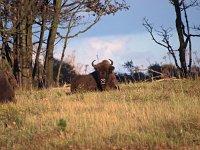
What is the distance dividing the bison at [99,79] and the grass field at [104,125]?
5.65 m

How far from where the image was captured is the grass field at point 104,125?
8.09 metres

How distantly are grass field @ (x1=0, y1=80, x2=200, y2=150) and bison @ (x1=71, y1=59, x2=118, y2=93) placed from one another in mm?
5650

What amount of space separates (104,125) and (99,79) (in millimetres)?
9595

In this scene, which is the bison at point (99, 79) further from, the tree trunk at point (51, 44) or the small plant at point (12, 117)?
the tree trunk at point (51, 44)

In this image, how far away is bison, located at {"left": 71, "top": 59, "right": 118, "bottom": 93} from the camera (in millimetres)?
18562

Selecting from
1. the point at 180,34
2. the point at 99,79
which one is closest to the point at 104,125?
the point at 99,79

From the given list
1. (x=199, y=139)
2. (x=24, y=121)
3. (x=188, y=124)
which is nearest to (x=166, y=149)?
(x=199, y=139)

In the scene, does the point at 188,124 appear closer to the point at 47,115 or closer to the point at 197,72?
the point at 47,115

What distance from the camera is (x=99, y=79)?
18.9m

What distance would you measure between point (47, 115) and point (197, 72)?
968 cm

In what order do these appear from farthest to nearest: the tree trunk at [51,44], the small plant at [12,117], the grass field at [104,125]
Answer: the tree trunk at [51,44] → the small plant at [12,117] → the grass field at [104,125]

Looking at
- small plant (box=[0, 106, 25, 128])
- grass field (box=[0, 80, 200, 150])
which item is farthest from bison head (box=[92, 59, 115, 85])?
small plant (box=[0, 106, 25, 128])

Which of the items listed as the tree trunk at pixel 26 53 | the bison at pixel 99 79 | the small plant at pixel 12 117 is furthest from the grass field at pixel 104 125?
the tree trunk at pixel 26 53

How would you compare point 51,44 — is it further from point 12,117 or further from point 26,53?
point 12,117
